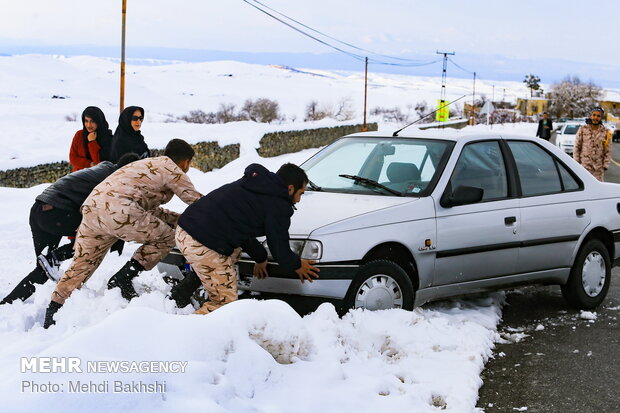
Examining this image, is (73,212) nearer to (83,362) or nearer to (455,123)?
(83,362)

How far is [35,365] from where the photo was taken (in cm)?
362

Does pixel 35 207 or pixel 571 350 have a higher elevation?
pixel 35 207

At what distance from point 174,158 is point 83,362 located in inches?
95.5

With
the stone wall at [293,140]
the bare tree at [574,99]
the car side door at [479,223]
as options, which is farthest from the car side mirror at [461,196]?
the bare tree at [574,99]

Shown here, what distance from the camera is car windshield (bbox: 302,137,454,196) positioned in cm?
629

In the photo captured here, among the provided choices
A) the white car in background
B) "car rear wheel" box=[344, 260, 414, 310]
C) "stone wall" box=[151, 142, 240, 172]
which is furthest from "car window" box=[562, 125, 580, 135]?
"car rear wheel" box=[344, 260, 414, 310]

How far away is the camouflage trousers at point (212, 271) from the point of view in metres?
5.22

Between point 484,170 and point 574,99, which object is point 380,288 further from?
point 574,99

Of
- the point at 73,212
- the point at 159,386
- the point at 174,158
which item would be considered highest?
the point at 174,158

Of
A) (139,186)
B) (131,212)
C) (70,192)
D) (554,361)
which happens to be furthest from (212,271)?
(554,361)

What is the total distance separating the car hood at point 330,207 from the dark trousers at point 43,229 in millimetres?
1796

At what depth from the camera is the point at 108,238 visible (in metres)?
5.79

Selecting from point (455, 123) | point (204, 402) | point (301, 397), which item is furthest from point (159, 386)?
point (455, 123)

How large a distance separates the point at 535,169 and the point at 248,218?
2.95 meters
